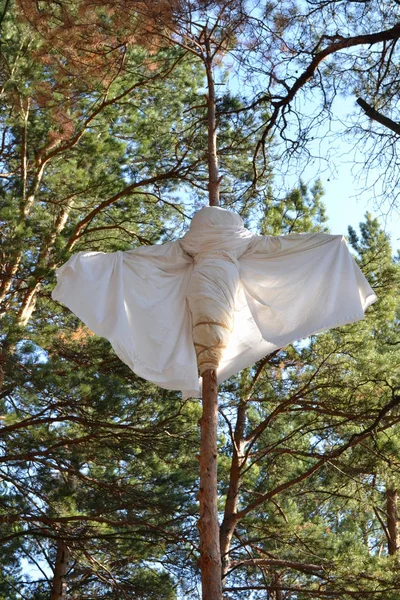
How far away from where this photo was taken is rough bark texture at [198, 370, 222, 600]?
14.0 ft

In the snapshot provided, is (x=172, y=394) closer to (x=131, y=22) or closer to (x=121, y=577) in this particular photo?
(x=121, y=577)

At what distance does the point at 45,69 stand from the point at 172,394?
12.0 ft

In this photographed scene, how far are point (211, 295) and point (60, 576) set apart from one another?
6.05 metres

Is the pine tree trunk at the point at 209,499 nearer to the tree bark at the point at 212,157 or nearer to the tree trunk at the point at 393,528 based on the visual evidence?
the tree bark at the point at 212,157

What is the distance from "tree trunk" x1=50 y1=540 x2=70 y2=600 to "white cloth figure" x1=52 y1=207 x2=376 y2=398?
5.28m

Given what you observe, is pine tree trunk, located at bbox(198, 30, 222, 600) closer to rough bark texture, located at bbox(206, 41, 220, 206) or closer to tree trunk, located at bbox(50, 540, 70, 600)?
rough bark texture, located at bbox(206, 41, 220, 206)

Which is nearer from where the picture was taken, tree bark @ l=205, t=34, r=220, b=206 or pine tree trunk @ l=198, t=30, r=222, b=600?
pine tree trunk @ l=198, t=30, r=222, b=600

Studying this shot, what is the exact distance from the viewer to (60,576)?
32.0 feet

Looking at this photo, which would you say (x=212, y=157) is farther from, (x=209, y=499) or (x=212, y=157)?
(x=209, y=499)

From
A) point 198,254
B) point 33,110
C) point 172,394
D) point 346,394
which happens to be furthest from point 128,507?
point 33,110

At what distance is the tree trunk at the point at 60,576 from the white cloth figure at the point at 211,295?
17.3 feet

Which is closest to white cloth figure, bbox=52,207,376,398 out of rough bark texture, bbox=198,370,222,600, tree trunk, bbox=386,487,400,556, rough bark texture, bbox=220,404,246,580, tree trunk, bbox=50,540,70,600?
rough bark texture, bbox=198,370,222,600

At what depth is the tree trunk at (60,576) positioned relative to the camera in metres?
9.73

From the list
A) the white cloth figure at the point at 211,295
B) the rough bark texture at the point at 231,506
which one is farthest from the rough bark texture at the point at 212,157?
the rough bark texture at the point at 231,506
